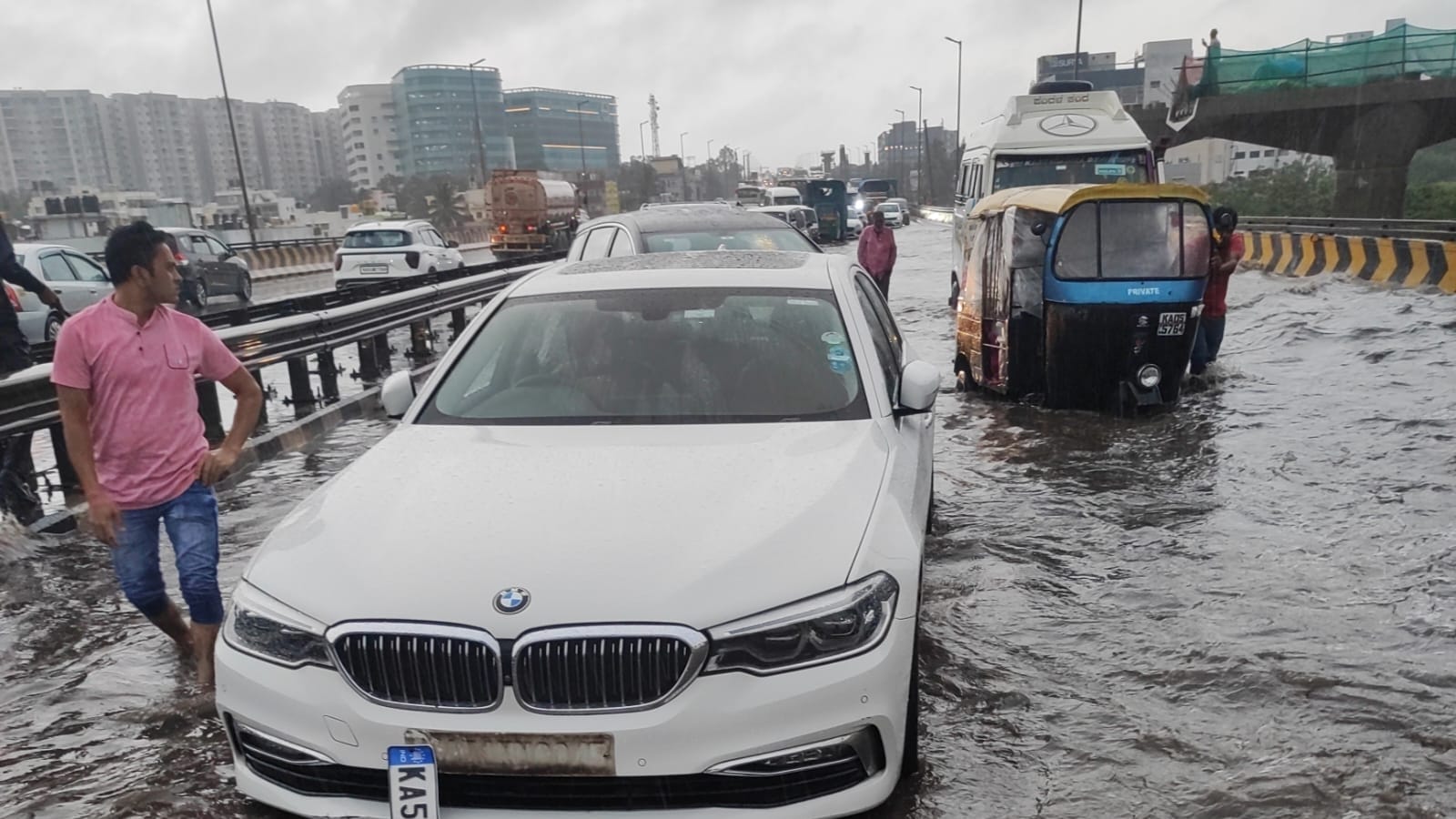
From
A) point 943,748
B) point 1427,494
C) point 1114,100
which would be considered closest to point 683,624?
point 943,748

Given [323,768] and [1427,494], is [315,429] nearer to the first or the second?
[323,768]

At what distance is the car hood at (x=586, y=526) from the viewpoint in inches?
107

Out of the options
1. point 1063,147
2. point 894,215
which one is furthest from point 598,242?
point 894,215

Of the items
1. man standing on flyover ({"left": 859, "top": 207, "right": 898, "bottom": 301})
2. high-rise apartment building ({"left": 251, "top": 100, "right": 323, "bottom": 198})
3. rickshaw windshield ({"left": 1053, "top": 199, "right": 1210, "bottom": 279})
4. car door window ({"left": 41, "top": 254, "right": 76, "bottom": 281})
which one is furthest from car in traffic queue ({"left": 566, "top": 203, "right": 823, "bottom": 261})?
high-rise apartment building ({"left": 251, "top": 100, "right": 323, "bottom": 198})

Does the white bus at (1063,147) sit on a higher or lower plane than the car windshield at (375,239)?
higher

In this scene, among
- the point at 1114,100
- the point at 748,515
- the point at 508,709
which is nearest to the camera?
the point at 508,709

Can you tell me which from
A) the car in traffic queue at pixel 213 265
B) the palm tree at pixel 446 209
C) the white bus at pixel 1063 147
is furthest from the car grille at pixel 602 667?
the palm tree at pixel 446 209

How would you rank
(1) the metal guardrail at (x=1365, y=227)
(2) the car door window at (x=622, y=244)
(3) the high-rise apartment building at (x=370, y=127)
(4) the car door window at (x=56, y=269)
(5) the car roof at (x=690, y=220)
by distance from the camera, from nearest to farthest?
(2) the car door window at (x=622, y=244), (5) the car roof at (x=690, y=220), (4) the car door window at (x=56, y=269), (1) the metal guardrail at (x=1365, y=227), (3) the high-rise apartment building at (x=370, y=127)

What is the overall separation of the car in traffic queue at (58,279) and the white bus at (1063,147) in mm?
10946

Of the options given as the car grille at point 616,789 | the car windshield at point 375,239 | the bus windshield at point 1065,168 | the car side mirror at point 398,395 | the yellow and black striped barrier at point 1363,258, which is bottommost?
the yellow and black striped barrier at point 1363,258

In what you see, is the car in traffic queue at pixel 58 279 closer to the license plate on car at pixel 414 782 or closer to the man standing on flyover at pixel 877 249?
the man standing on flyover at pixel 877 249

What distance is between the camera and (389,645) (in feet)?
8.77

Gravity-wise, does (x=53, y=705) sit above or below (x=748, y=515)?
below

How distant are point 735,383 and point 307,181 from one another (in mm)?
208930
